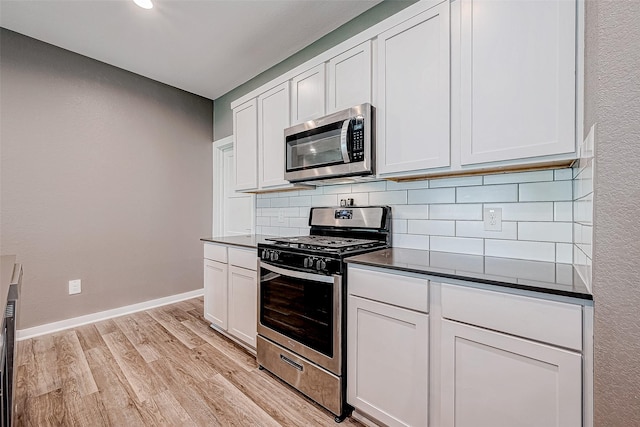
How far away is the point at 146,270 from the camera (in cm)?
337

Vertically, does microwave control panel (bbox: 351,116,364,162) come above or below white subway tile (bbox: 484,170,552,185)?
above

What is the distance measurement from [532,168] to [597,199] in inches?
25.3

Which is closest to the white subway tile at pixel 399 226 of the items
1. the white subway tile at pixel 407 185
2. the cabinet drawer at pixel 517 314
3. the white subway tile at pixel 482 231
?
the white subway tile at pixel 407 185

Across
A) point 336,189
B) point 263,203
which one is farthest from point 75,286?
point 336,189

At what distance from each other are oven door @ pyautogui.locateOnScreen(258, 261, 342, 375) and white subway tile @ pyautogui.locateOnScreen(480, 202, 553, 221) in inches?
38.0

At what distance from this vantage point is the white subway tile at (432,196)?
1.80 m

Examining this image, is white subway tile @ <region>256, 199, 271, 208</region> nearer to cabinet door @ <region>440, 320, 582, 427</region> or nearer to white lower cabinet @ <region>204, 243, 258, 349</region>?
white lower cabinet @ <region>204, 243, 258, 349</region>

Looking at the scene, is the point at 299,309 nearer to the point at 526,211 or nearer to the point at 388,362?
the point at 388,362

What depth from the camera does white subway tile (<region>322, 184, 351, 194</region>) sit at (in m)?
2.37

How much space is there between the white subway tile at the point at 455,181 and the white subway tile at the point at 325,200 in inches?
32.6

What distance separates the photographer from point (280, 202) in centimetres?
302

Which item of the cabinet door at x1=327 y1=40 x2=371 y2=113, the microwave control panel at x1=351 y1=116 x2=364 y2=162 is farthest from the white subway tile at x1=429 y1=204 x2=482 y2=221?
the cabinet door at x1=327 y1=40 x2=371 y2=113

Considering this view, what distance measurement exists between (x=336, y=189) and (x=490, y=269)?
1.38 meters

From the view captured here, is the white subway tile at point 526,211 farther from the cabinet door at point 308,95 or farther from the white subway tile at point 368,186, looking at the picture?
the cabinet door at point 308,95
